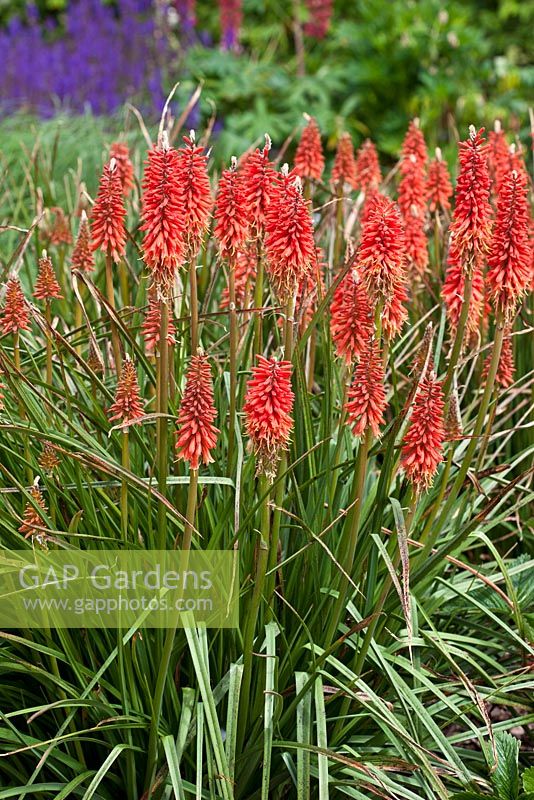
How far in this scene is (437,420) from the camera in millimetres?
2410

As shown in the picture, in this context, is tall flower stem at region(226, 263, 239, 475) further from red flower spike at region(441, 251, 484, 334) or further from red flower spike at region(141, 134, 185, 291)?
red flower spike at region(441, 251, 484, 334)

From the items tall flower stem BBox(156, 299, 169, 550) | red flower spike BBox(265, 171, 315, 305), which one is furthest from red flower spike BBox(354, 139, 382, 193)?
tall flower stem BBox(156, 299, 169, 550)

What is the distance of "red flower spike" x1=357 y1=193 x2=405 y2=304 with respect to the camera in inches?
94.0

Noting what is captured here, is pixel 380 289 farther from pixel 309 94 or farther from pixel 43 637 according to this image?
pixel 309 94

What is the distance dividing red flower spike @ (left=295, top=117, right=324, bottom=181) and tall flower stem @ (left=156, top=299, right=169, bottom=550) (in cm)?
151

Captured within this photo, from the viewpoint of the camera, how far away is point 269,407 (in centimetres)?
218

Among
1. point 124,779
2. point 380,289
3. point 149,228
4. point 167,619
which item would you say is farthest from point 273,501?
point 124,779

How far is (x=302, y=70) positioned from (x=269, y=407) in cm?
847

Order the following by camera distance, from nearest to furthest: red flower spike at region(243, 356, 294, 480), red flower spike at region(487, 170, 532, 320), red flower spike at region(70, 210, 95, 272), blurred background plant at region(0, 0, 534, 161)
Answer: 1. red flower spike at region(243, 356, 294, 480)
2. red flower spike at region(487, 170, 532, 320)
3. red flower spike at region(70, 210, 95, 272)
4. blurred background plant at region(0, 0, 534, 161)

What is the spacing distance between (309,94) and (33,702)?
8.23 m

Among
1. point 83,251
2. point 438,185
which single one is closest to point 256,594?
point 83,251

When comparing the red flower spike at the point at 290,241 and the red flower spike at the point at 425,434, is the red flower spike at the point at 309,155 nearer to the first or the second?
the red flower spike at the point at 290,241

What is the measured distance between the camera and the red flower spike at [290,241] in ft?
7.64

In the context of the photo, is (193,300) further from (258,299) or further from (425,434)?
(425,434)
